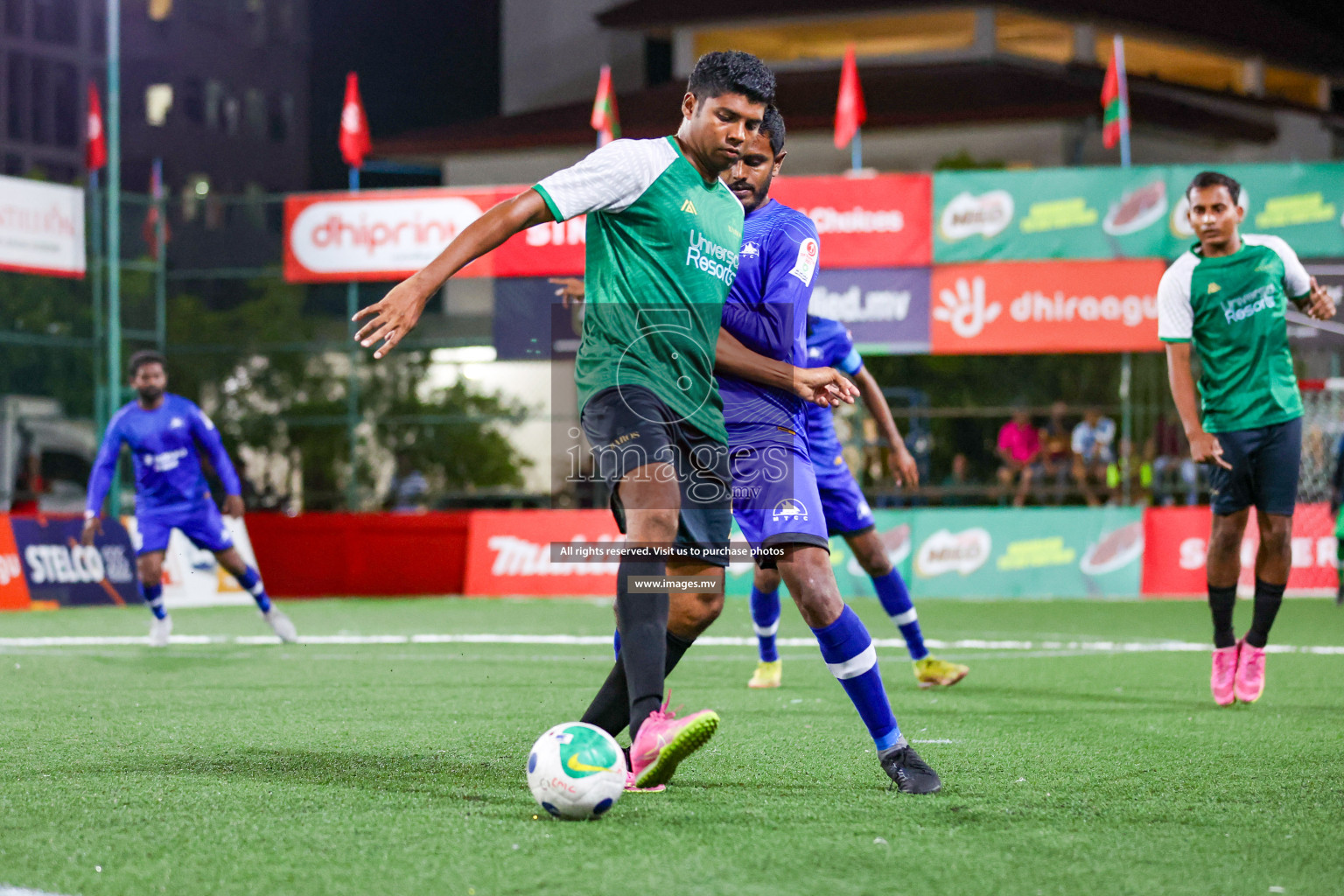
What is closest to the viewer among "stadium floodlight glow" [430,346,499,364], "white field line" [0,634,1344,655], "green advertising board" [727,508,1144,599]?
"white field line" [0,634,1344,655]

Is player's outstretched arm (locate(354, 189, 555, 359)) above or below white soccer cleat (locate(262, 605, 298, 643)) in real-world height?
above

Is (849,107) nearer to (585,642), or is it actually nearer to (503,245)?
(503,245)

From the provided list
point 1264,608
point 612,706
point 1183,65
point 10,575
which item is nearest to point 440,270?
point 612,706

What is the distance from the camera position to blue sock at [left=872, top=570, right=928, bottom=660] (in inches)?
318

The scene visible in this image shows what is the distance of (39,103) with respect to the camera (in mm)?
56000

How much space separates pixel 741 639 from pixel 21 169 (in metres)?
50.4

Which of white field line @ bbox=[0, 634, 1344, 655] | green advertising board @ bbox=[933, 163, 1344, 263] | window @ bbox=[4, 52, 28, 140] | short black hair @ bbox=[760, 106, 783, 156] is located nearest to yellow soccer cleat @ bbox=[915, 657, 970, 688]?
white field line @ bbox=[0, 634, 1344, 655]

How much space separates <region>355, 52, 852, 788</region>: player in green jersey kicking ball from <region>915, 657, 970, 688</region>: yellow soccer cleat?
11.5 feet

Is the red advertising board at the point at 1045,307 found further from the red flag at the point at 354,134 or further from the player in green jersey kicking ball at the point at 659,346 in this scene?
the player in green jersey kicking ball at the point at 659,346

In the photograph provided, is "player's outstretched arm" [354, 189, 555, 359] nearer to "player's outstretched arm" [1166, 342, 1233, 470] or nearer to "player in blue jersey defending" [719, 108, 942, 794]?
"player in blue jersey defending" [719, 108, 942, 794]

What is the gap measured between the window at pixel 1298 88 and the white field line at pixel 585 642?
33343mm

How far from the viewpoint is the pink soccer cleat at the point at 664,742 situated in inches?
166

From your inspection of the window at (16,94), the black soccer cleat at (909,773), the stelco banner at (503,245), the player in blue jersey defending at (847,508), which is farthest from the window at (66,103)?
the black soccer cleat at (909,773)

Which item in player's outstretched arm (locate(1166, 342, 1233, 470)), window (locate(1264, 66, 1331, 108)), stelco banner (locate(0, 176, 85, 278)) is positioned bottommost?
player's outstretched arm (locate(1166, 342, 1233, 470))
